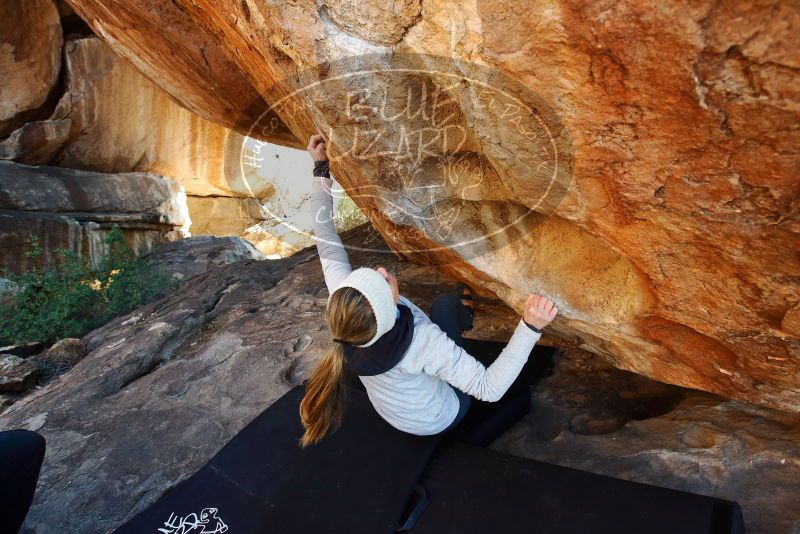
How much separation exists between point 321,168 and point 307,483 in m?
1.50

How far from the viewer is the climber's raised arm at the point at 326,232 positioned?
2.50 metres

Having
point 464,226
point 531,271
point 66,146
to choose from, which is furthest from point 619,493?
point 66,146

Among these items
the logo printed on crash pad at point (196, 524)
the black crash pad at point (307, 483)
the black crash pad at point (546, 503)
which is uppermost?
the black crash pad at point (546, 503)

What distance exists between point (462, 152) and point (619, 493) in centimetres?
150

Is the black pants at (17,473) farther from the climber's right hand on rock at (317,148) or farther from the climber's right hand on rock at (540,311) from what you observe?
the climber's right hand on rock at (540,311)

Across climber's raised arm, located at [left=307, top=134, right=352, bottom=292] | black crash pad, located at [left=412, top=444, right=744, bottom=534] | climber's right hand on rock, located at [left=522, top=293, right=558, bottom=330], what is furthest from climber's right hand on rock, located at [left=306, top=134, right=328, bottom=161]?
black crash pad, located at [left=412, top=444, right=744, bottom=534]

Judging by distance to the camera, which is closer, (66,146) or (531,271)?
(531,271)

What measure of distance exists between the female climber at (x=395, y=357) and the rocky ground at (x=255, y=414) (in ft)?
1.82

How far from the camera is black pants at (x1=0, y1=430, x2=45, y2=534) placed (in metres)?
2.16

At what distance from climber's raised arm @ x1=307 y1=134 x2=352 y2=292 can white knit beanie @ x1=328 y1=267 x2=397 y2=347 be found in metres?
0.49

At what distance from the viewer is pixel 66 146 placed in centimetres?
754

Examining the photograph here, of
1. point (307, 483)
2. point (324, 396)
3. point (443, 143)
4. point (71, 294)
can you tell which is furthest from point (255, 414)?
point (71, 294)

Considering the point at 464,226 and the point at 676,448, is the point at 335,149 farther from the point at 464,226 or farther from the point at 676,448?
the point at 676,448

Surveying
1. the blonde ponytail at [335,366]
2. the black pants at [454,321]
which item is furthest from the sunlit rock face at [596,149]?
the blonde ponytail at [335,366]
